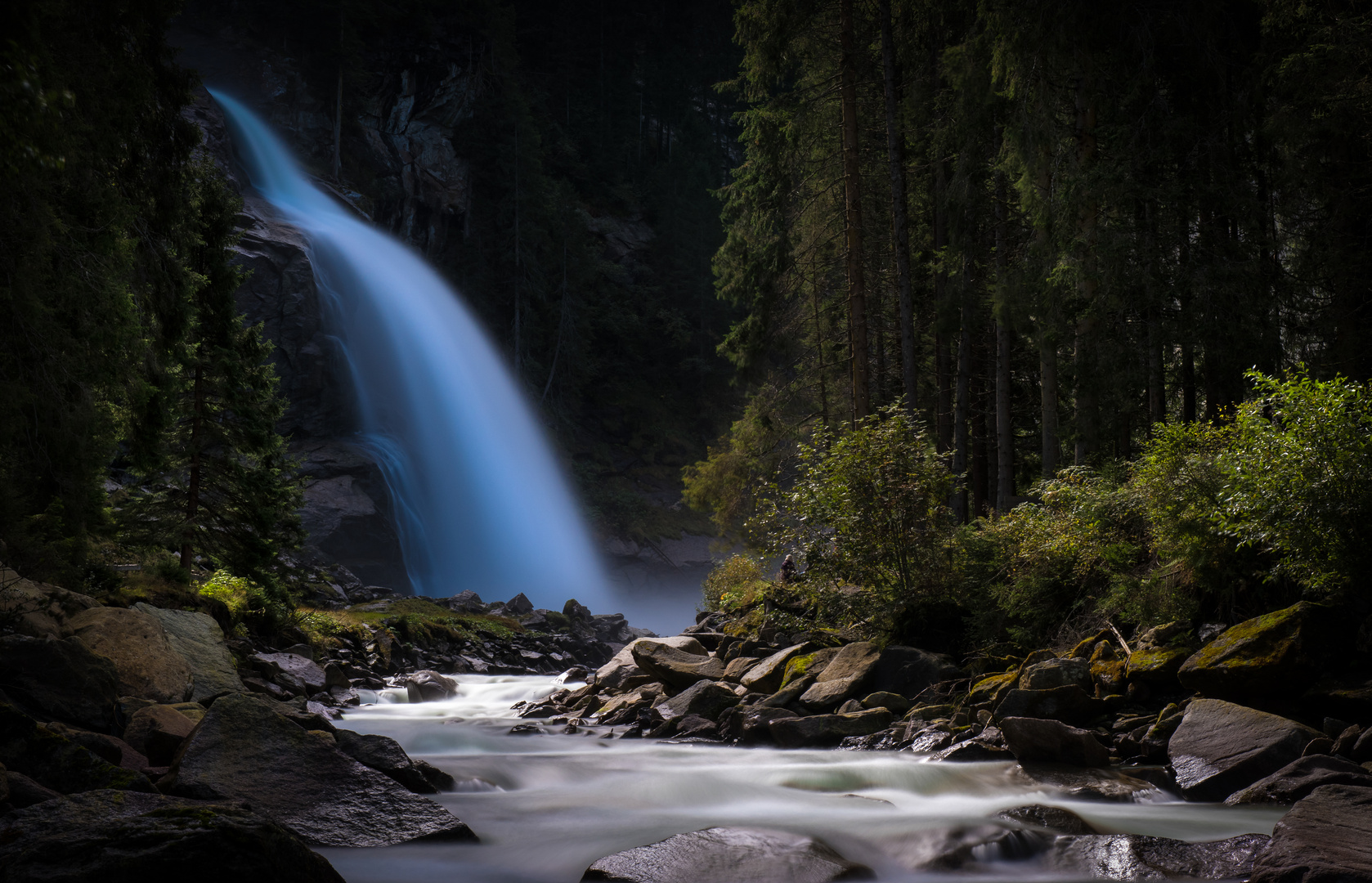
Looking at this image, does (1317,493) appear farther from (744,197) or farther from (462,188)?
(462,188)

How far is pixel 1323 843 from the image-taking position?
4027mm

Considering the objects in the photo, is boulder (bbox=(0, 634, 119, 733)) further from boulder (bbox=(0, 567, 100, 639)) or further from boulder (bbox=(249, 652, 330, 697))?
boulder (bbox=(249, 652, 330, 697))

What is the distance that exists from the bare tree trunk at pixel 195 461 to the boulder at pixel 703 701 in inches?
288

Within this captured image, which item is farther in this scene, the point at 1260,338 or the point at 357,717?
the point at 357,717

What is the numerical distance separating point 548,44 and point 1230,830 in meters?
59.1

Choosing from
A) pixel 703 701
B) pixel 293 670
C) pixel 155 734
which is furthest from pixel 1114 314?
pixel 293 670

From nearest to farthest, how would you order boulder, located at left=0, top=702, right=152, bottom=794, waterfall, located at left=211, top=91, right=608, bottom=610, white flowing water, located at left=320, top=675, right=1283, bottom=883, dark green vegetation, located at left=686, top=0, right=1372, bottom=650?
boulder, located at left=0, top=702, right=152, bottom=794 < white flowing water, located at left=320, top=675, right=1283, bottom=883 < dark green vegetation, located at left=686, top=0, right=1372, bottom=650 < waterfall, located at left=211, top=91, right=608, bottom=610

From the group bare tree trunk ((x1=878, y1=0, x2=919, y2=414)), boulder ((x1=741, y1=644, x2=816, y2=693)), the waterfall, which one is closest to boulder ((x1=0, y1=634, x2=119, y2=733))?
boulder ((x1=741, y1=644, x2=816, y2=693))

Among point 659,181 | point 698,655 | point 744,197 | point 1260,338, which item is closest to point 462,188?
point 659,181

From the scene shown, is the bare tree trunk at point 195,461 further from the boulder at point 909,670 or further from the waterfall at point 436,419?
the waterfall at point 436,419

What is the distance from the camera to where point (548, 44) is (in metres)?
55.1

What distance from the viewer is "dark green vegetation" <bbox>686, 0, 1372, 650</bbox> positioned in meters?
7.34

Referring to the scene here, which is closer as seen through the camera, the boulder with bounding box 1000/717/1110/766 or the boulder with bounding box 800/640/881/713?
the boulder with bounding box 1000/717/1110/766

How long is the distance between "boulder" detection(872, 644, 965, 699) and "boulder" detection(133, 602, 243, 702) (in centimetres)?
700
